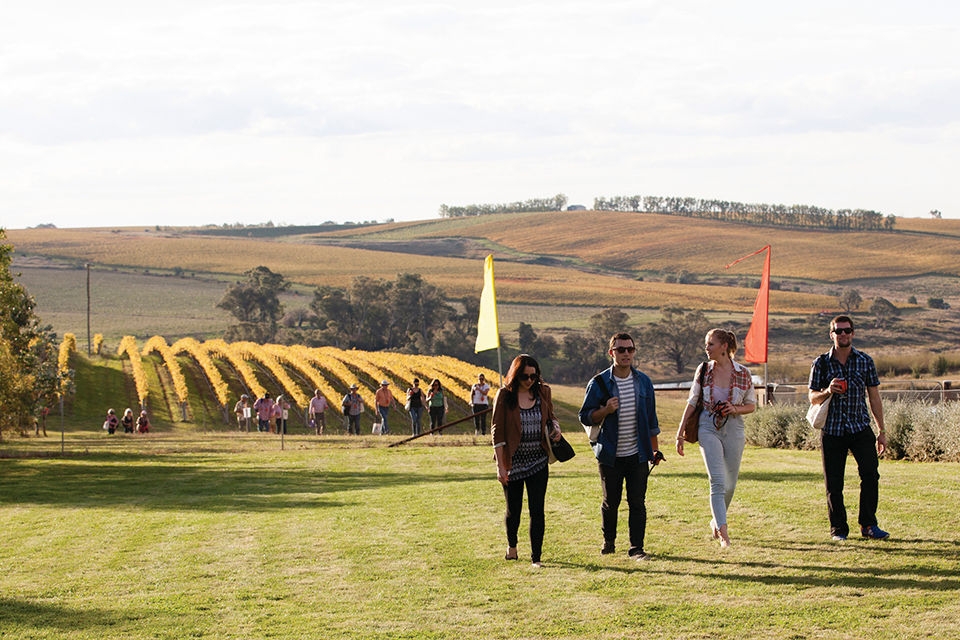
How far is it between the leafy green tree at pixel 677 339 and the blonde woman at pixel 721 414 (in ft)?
226

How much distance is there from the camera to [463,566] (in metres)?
9.72

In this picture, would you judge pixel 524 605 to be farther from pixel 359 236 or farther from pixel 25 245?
pixel 359 236

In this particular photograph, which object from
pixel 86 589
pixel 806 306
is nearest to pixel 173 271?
pixel 806 306

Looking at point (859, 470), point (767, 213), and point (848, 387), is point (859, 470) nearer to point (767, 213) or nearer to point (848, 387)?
point (848, 387)

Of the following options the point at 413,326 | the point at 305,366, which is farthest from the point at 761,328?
the point at 413,326

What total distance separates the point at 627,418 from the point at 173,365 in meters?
44.0

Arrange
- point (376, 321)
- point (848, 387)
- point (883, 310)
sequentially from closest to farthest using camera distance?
point (848, 387), point (376, 321), point (883, 310)

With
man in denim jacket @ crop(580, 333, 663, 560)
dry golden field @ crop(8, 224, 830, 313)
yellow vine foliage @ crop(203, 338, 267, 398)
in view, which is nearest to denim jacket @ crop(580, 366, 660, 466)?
man in denim jacket @ crop(580, 333, 663, 560)

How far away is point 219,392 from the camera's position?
46.4 meters

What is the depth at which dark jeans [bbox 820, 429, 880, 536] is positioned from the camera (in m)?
9.84

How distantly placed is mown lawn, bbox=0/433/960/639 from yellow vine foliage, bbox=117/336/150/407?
95.5ft

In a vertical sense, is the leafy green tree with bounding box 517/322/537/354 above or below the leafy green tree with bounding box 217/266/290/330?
below

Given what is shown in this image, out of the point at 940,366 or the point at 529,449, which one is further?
the point at 940,366

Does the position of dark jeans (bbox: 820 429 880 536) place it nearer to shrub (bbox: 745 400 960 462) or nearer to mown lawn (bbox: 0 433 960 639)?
mown lawn (bbox: 0 433 960 639)
